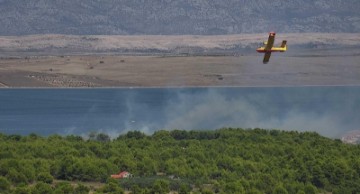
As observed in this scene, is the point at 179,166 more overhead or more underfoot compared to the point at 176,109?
more overhead

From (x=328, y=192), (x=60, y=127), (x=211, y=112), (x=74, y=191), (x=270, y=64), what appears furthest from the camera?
(x=270, y=64)

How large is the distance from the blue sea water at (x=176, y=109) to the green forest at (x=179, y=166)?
3884 cm

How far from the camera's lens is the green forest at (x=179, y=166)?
6894cm

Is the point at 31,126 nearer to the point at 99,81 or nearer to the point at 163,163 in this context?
the point at 99,81

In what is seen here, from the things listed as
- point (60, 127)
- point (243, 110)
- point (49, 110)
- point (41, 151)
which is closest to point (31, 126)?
point (60, 127)

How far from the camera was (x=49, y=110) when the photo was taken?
155 metres

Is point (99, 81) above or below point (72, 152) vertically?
below

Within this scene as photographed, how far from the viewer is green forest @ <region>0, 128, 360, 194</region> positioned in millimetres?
68938

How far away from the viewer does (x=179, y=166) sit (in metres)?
77.0

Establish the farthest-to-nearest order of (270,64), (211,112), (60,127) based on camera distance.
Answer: (270,64) → (211,112) → (60,127)

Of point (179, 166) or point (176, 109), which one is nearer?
point (179, 166)

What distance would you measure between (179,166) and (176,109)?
7769 centimetres

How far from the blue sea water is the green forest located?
38.8 metres

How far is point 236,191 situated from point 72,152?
17301 millimetres
